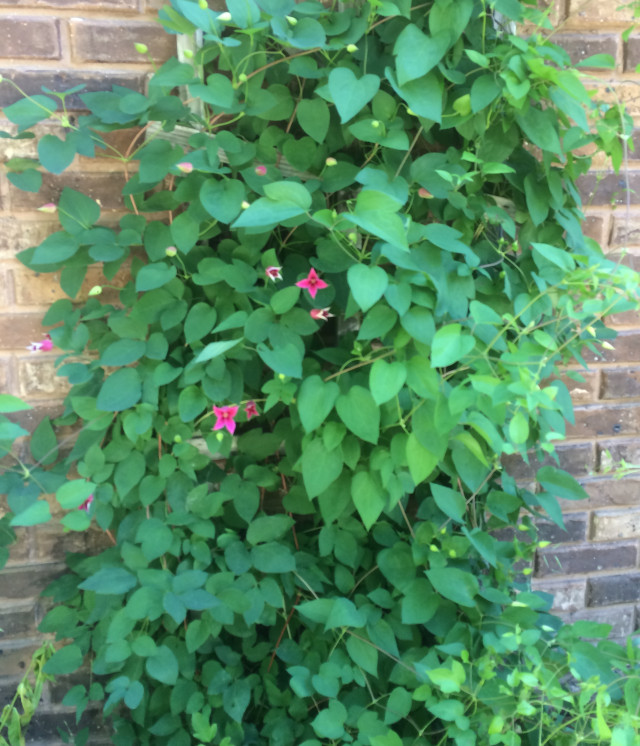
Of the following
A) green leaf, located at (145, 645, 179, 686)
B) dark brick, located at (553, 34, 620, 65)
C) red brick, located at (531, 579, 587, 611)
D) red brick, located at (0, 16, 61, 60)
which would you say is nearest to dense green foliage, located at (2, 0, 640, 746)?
green leaf, located at (145, 645, 179, 686)

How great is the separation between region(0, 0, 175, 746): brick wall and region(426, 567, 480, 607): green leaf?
0.66 metres

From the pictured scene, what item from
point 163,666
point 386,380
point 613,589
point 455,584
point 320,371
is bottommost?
point 613,589

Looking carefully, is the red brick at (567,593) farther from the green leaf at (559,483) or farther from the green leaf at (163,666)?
the green leaf at (163,666)

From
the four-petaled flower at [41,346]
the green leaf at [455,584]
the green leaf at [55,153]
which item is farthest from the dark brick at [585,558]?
the green leaf at [55,153]

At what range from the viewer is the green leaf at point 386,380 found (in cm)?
87

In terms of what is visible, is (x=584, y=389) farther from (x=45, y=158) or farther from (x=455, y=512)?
(x=45, y=158)

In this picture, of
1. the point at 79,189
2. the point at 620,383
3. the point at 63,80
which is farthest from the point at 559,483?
the point at 63,80

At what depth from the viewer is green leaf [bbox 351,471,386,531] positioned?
1.01m

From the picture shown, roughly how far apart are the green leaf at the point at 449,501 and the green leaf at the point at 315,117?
59 centimetres

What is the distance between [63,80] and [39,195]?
0.19 m

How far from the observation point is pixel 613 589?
1535 mm

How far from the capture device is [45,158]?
38.5 inches

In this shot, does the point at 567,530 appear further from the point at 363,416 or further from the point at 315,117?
the point at 315,117

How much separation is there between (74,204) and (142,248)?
14 centimetres
